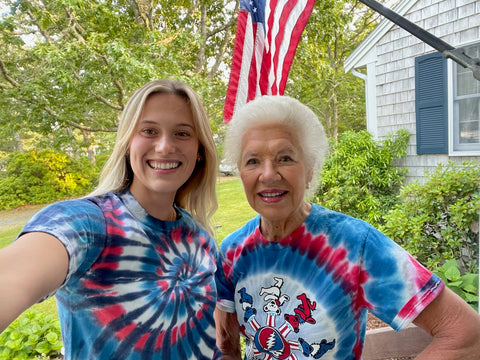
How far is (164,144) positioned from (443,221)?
351 cm

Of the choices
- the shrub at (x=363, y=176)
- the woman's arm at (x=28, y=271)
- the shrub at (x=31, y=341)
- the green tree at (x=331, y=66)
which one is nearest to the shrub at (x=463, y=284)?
the shrub at (x=363, y=176)

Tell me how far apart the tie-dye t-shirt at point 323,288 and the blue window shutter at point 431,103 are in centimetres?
383

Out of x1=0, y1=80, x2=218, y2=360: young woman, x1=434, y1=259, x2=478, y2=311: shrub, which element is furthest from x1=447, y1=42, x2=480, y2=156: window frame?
x1=0, y1=80, x2=218, y2=360: young woman

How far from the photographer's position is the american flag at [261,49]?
259 cm

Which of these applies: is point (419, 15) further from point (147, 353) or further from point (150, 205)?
point (147, 353)

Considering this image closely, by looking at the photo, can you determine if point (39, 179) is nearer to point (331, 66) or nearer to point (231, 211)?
point (231, 211)

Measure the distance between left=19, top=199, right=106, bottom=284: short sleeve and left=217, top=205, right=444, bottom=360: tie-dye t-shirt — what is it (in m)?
0.52

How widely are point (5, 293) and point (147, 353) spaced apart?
0.52 metres

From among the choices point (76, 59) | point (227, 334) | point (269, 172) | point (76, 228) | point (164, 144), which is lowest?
point (227, 334)

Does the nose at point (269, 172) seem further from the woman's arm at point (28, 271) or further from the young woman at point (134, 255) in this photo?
the woman's arm at point (28, 271)

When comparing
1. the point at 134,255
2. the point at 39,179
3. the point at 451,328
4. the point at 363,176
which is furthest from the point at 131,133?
the point at 39,179

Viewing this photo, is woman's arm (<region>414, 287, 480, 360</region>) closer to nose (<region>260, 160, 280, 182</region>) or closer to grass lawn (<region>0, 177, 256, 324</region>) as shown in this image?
nose (<region>260, 160, 280, 182</region>)

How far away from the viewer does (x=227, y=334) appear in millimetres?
1379

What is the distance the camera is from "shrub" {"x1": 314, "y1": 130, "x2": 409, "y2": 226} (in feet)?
15.2
